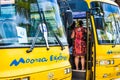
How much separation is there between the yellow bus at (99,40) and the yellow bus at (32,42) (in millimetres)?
1827

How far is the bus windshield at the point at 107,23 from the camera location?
9.40m

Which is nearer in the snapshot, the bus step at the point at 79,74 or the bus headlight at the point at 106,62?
the bus step at the point at 79,74

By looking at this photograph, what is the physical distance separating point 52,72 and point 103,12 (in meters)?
3.67

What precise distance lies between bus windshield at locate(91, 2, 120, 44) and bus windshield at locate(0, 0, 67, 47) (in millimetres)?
2300

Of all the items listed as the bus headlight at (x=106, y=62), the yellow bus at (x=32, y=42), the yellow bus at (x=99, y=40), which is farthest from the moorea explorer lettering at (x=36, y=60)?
the bus headlight at (x=106, y=62)

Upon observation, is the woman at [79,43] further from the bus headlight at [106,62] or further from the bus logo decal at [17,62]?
the bus logo decal at [17,62]

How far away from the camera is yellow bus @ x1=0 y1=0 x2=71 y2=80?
18.6 ft

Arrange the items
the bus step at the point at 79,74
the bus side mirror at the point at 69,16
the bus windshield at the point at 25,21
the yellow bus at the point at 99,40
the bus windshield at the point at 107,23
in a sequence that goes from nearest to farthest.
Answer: the bus windshield at the point at 25,21 < the bus side mirror at the point at 69,16 < the bus step at the point at 79,74 < the yellow bus at the point at 99,40 < the bus windshield at the point at 107,23

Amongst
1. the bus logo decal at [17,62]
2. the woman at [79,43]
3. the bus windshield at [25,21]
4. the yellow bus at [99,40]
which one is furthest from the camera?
the woman at [79,43]

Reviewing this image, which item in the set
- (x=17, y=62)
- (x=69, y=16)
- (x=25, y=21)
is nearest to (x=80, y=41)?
(x=69, y=16)

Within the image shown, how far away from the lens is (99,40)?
9234 mm

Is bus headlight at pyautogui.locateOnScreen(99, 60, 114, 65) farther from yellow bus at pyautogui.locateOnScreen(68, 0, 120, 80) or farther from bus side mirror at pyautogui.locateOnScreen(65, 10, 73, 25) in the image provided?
bus side mirror at pyautogui.locateOnScreen(65, 10, 73, 25)

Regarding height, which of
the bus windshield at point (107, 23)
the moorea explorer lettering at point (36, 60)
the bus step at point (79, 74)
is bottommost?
the bus step at point (79, 74)

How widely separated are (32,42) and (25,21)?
0.36 m
